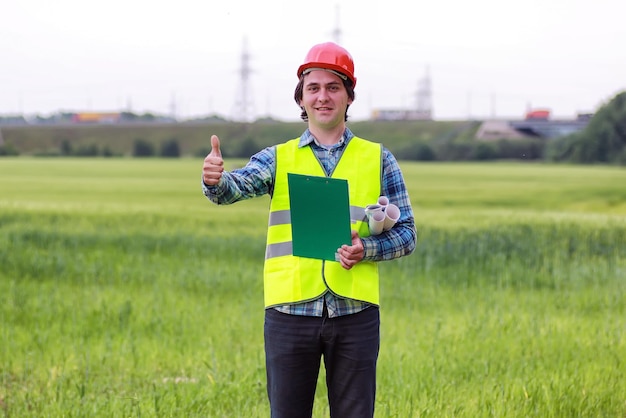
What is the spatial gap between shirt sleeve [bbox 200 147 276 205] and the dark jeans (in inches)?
16.8

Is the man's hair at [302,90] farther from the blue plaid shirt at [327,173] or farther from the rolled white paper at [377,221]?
the rolled white paper at [377,221]

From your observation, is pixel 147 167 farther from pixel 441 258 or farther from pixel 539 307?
pixel 539 307

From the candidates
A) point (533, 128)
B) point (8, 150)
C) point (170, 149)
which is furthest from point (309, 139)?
point (170, 149)

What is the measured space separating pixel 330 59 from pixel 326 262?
0.69 metres

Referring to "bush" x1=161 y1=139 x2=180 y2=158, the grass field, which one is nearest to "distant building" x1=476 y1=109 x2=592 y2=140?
the grass field

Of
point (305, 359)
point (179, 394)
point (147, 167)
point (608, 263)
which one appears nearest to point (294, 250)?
point (305, 359)

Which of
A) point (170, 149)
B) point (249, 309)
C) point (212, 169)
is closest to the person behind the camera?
point (212, 169)

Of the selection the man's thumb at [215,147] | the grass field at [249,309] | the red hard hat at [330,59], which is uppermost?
the red hard hat at [330,59]

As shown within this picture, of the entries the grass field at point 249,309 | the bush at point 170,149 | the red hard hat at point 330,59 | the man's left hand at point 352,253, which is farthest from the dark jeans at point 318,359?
the bush at point 170,149

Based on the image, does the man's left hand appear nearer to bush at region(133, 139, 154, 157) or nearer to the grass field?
the grass field

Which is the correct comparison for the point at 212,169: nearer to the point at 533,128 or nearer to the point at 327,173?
the point at 327,173

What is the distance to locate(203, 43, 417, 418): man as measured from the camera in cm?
260

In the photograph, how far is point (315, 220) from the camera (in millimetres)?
2568

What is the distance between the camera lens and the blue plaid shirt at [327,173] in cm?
258
